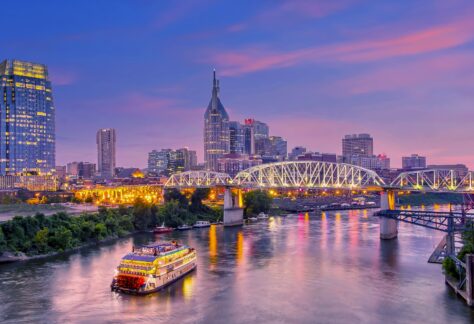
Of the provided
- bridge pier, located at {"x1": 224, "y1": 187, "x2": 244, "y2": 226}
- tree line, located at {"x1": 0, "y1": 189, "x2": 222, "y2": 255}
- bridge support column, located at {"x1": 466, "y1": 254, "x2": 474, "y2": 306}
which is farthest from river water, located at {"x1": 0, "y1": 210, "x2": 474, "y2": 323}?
bridge pier, located at {"x1": 224, "y1": 187, "x2": 244, "y2": 226}

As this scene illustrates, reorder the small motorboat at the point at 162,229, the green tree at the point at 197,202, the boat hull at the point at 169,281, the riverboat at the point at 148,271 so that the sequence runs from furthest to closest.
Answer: the green tree at the point at 197,202 < the small motorboat at the point at 162,229 < the riverboat at the point at 148,271 < the boat hull at the point at 169,281

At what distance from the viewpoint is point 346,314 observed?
2959 cm

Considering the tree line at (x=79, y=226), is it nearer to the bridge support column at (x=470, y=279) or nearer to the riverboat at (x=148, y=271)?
the riverboat at (x=148, y=271)

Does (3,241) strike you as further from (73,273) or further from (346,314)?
(346,314)

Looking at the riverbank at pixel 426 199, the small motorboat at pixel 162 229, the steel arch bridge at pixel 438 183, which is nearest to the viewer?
the steel arch bridge at pixel 438 183

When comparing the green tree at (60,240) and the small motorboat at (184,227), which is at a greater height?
the green tree at (60,240)

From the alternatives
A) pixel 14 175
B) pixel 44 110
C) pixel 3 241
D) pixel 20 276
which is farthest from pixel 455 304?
pixel 44 110

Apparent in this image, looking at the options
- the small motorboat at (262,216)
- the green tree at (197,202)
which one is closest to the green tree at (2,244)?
the green tree at (197,202)

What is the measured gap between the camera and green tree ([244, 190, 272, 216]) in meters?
101

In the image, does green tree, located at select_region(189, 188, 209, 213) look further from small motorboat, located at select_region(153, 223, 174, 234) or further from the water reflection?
small motorboat, located at select_region(153, 223, 174, 234)

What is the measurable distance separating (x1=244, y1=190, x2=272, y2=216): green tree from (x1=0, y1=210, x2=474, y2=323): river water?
146 ft

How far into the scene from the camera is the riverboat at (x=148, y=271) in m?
34.9

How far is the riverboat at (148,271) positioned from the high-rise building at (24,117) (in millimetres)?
130072

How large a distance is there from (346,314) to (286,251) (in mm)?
22260
